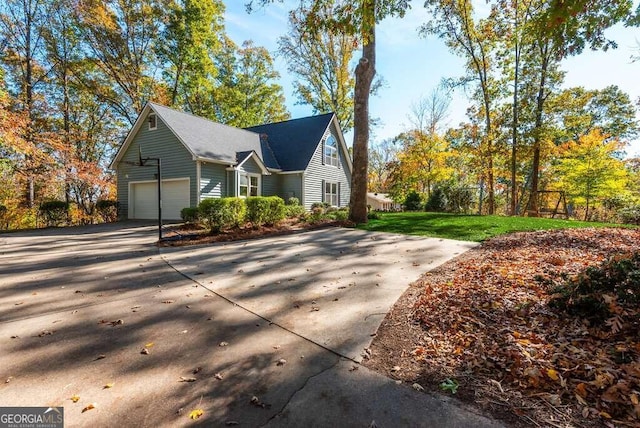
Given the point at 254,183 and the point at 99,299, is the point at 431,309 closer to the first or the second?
the point at 99,299

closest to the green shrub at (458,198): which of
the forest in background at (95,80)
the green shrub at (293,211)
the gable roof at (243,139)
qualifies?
the gable roof at (243,139)

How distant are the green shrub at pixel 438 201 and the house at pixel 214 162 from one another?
6.69 m

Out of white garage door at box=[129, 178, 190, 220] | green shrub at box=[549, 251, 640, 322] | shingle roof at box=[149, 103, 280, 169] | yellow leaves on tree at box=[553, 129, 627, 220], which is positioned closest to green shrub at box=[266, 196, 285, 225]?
shingle roof at box=[149, 103, 280, 169]

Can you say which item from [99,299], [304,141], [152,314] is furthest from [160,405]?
[304,141]

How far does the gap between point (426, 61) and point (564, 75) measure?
796 centimetres

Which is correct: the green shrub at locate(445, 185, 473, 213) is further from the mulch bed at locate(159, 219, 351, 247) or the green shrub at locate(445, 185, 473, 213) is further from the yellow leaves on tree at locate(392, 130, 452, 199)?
the mulch bed at locate(159, 219, 351, 247)

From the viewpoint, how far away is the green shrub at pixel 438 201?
1725 cm

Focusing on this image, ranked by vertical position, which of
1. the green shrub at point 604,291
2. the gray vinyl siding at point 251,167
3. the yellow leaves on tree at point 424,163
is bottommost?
the green shrub at point 604,291

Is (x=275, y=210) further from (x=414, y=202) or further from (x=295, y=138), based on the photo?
(x=414, y=202)

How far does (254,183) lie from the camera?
634 inches

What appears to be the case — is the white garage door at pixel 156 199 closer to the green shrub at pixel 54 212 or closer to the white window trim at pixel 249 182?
the white window trim at pixel 249 182

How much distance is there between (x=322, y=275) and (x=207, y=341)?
2.46 m

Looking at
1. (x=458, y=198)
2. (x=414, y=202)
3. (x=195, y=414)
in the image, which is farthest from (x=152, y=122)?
(x=458, y=198)

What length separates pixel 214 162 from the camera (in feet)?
45.6
